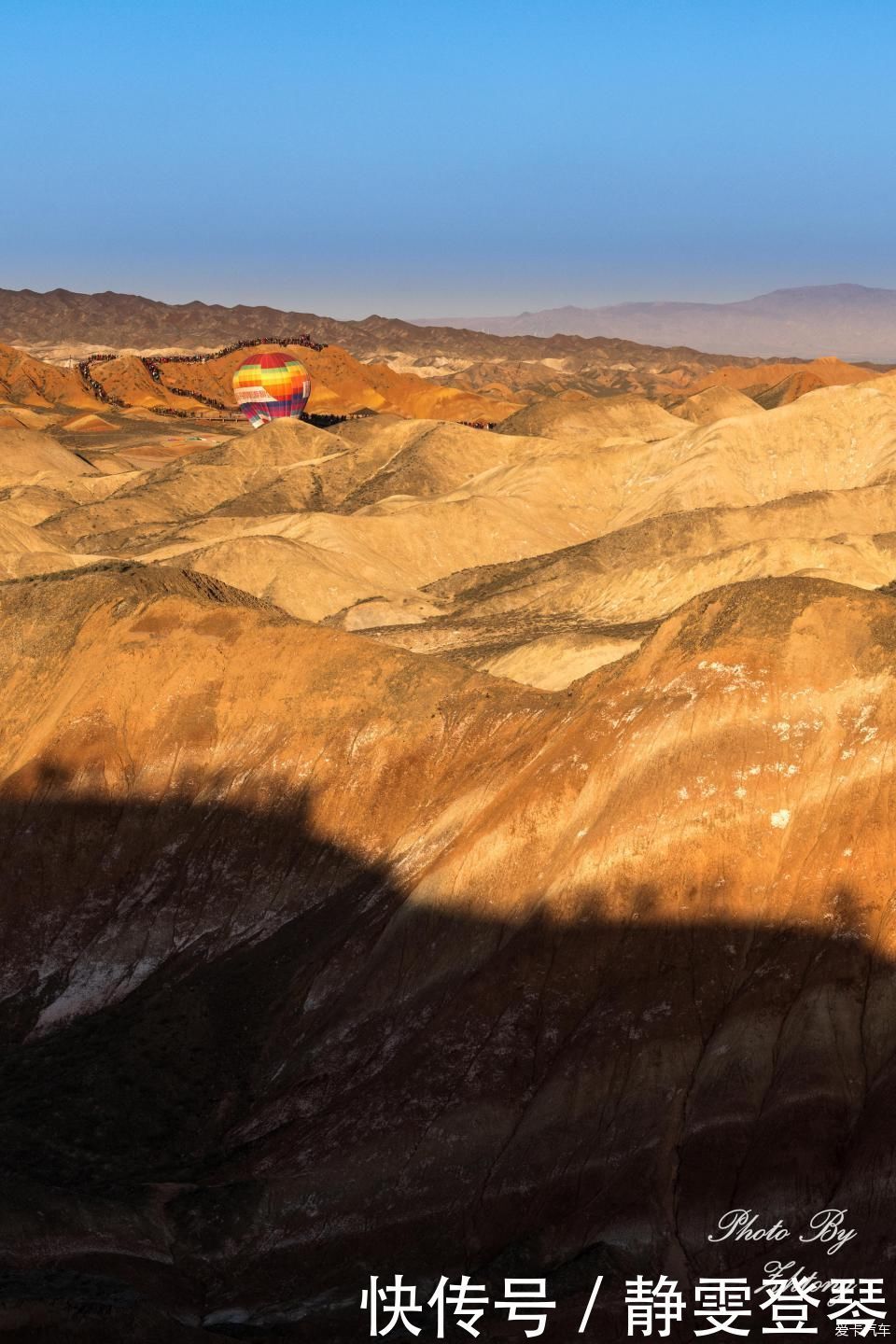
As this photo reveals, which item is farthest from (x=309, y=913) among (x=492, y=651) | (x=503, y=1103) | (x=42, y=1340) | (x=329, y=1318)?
(x=492, y=651)

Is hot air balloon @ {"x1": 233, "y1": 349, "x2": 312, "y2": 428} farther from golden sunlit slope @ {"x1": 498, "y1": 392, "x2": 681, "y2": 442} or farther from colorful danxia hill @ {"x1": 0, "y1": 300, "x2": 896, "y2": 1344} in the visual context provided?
colorful danxia hill @ {"x1": 0, "y1": 300, "x2": 896, "y2": 1344}

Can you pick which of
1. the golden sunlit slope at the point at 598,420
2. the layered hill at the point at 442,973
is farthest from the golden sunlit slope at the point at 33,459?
the layered hill at the point at 442,973

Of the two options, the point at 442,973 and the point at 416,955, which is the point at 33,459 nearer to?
the point at 416,955

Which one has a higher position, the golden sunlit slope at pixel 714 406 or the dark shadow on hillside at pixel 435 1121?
the golden sunlit slope at pixel 714 406

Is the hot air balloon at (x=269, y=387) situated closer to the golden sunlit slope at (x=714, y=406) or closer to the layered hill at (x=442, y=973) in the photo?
the golden sunlit slope at (x=714, y=406)

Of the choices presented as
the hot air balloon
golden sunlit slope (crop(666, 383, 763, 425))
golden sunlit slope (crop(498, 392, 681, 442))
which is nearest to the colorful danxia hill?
golden sunlit slope (crop(498, 392, 681, 442))

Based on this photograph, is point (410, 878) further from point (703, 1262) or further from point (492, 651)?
point (492, 651)
